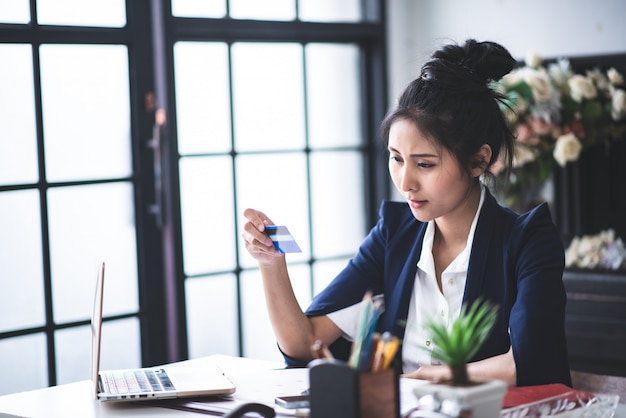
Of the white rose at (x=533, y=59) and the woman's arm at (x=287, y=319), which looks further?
the white rose at (x=533, y=59)

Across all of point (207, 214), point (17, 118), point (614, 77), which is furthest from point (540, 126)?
point (17, 118)

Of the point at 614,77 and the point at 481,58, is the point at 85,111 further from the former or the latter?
the point at 614,77

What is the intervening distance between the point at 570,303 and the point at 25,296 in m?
1.98

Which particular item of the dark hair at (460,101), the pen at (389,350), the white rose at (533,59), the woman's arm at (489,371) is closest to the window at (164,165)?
the white rose at (533,59)

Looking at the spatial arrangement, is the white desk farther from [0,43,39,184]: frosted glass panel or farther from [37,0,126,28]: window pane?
[37,0,126,28]: window pane

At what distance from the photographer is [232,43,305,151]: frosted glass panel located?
3.95 m

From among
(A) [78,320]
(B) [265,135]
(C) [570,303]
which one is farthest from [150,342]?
(C) [570,303]

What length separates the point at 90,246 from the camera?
3.50 meters

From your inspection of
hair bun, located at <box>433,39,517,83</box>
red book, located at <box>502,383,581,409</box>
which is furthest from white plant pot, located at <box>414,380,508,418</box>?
hair bun, located at <box>433,39,517,83</box>

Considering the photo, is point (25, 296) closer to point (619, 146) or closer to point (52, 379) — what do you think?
point (52, 379)

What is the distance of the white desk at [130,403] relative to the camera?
1.79 meters

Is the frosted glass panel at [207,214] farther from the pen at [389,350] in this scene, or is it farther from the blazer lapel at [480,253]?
the pen at [389,350]

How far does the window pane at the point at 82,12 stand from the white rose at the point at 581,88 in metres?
1.71

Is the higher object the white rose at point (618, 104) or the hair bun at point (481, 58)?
the hair bun at point (481, 58)
